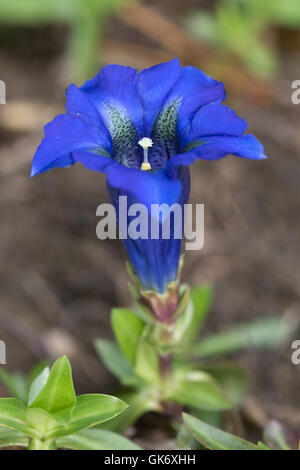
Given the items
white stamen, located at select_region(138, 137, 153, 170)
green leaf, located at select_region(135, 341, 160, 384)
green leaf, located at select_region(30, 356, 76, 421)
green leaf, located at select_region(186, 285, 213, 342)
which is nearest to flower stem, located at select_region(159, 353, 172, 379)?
green leaf, located at select_region(135, 341, 160, 384)

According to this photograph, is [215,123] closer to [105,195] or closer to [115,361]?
[115,361]

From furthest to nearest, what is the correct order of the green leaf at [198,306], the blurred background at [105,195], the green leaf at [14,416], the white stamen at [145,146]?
the blurred background at [105,195]
the green leaf at [198,306]
the white stamen at [145,146]
the green leaf at [14,416]

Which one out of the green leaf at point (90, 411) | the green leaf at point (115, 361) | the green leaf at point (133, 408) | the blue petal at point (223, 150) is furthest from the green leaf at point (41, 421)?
the blue petal at point (223, 150)

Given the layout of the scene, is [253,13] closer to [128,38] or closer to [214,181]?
[128,38]

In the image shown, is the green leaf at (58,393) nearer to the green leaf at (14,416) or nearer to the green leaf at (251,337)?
the green leaf at (14,416)

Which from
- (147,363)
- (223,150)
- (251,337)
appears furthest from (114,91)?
(251,337)
